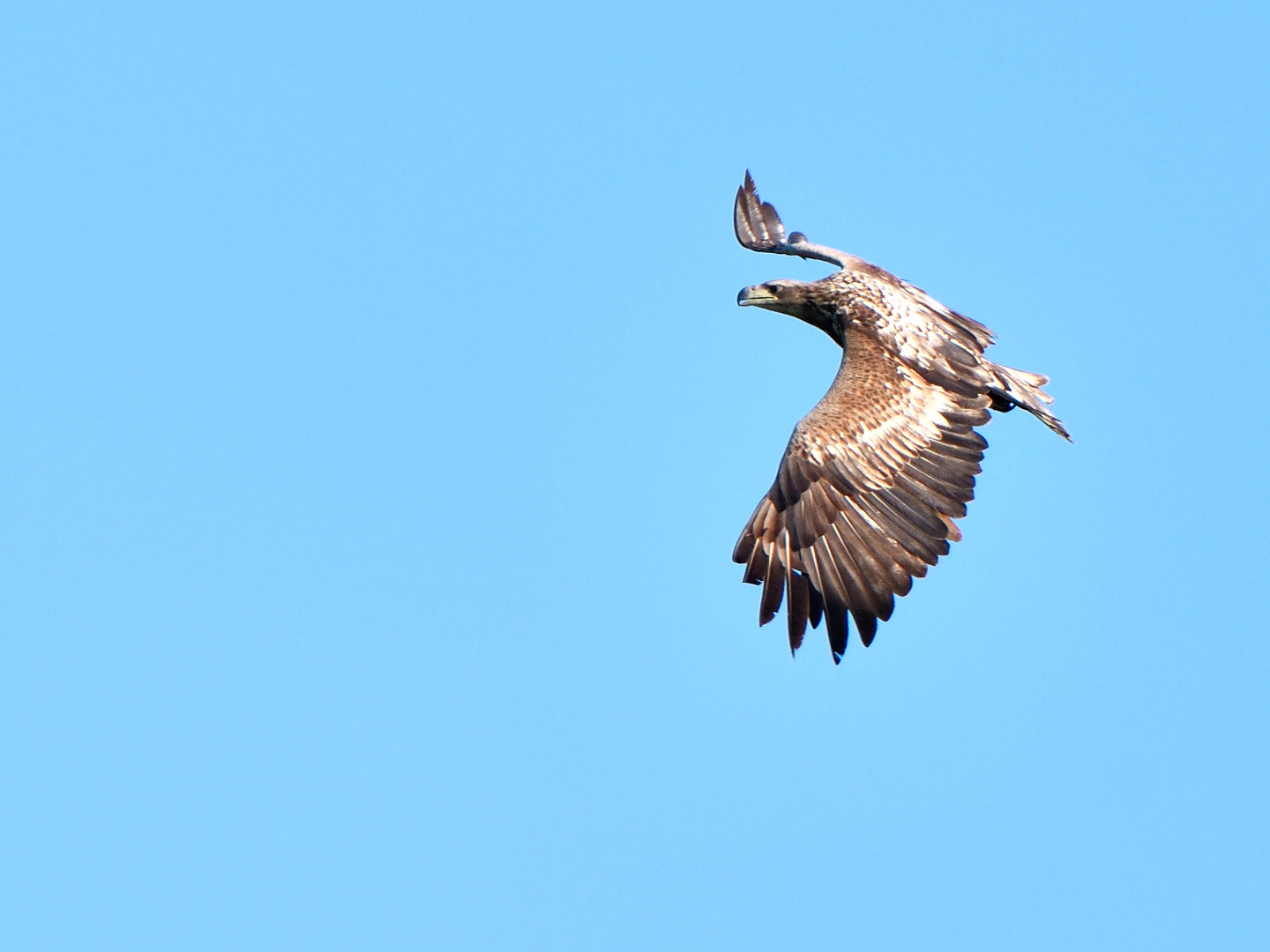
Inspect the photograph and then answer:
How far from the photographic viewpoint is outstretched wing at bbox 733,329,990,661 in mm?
12492

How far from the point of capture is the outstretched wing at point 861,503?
12.5 meters

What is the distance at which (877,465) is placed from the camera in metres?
13.2

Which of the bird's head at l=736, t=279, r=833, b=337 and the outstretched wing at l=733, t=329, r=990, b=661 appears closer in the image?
the outstretched wing at l=733, t=329, r=990, b=661

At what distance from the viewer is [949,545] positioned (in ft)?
41.5

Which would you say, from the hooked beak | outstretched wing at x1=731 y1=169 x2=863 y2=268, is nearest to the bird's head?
the hooked beak

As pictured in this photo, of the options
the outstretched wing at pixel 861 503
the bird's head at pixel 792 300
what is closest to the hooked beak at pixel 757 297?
the bird's head at pixel 792 300

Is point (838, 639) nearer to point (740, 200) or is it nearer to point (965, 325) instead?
point (965, 325)

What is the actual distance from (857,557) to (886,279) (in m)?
3.63

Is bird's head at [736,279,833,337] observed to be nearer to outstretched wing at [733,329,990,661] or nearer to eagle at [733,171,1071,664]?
eagle at [733,171,1071,664]

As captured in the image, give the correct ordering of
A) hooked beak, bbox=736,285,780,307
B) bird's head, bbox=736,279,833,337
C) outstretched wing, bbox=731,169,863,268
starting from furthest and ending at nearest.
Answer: outstretched wing, bbox=731,169,863,268
hooked beak, bbox=736,285,780,307
bird's head, bbox=736,279,833,337

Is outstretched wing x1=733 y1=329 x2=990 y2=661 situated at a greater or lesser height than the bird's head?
lesser

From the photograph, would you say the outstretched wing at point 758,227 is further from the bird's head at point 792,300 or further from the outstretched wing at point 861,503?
the outstretched wing at point 861,503

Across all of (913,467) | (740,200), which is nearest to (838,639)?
A: (913,467)

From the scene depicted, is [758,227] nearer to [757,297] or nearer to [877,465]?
[757,297]
